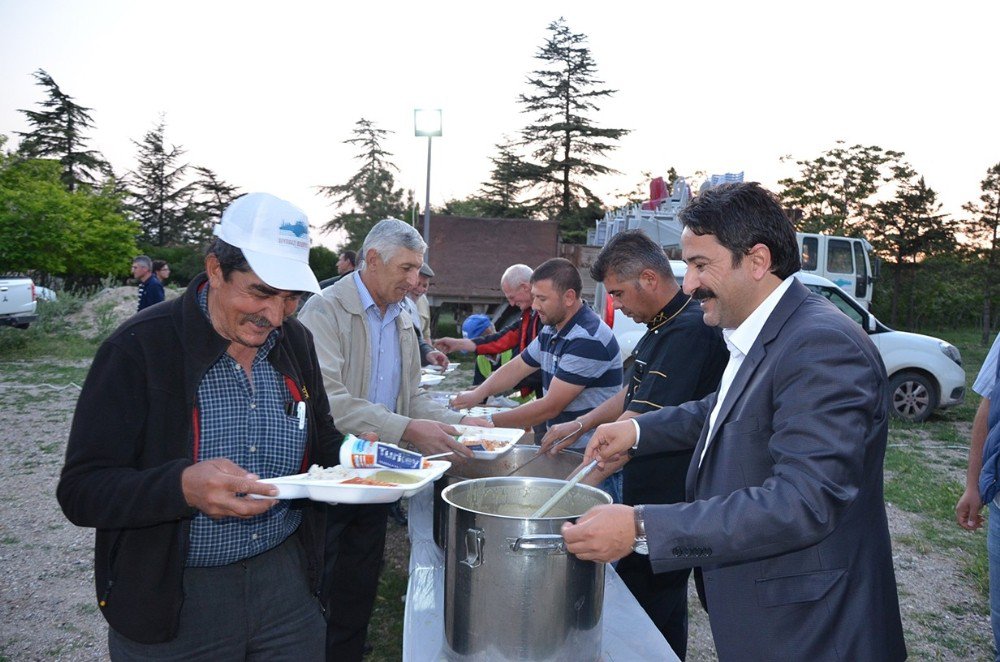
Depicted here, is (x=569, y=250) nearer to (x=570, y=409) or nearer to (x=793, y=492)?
(x=570, y=409)

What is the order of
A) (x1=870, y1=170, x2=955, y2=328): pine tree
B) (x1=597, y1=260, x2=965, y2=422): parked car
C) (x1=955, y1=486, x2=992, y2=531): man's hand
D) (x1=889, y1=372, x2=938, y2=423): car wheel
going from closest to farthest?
(x1=955, y1=486, x2=992, y2=531): man's hand < (x1=597, y1=260, x2=965, y2=422): parked car < (x1=889, y1=372, x2=938, y2=423): car wheel < (x1=870, y1=170, x2=955, y2=328): pine tree

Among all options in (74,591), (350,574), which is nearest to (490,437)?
(350,574)

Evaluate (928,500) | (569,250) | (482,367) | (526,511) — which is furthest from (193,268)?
(526,511)

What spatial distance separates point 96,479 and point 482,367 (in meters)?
6.46

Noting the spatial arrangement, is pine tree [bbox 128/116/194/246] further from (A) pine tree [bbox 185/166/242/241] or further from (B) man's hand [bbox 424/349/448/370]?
(B) man's hand [bbox 424/349/448/370]

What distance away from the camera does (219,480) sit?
1719mm

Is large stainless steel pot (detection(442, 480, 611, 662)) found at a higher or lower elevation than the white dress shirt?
lower

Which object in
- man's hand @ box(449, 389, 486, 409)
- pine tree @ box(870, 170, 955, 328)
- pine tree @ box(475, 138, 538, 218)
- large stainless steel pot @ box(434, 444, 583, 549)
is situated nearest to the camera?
large stainless steel pot @ box(434, 444, 583, 549)

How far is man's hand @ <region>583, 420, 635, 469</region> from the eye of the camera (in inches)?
97.4

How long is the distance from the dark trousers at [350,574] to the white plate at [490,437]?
0.55 meters

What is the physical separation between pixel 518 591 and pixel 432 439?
4.64 feet

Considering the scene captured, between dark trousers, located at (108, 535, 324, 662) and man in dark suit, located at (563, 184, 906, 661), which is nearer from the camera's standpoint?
man in dark suit, located at (563, 184, 906, 661)

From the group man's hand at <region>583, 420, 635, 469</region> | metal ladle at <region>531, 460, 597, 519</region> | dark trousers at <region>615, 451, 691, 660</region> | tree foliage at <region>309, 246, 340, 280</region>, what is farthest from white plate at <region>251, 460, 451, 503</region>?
tree foliage at <region>309, 246, 340, 280</region>

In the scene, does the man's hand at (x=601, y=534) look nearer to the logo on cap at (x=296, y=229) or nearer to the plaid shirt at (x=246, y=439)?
the plaid shirt at (x=246, y=439)
